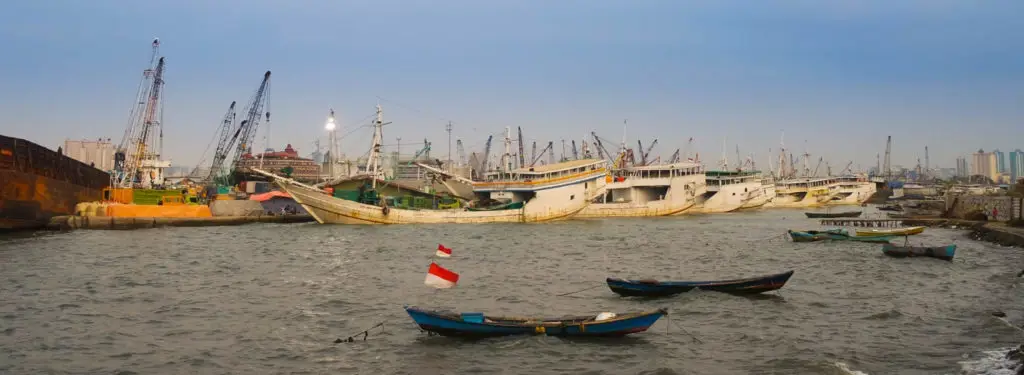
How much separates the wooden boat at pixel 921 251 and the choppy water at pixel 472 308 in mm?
884

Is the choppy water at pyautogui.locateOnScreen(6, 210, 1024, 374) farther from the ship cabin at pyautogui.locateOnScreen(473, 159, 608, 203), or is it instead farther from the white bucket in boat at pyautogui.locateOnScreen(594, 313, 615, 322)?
the ship cabin at pyautogui.locateOnScreen(473, 159, 608, 203)

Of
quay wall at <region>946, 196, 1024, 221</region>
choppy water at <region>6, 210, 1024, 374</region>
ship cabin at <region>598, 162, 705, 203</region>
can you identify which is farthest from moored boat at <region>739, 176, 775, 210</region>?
choppy water at <region>6, 210, 1024, 374</region>

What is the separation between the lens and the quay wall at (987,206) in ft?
154

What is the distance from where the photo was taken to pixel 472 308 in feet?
72.8

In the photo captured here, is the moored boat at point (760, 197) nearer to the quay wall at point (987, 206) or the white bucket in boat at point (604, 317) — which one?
the quay wall at point (987, 206)

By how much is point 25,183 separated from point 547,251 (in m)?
38.0

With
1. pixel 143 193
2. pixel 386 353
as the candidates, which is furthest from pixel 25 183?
pixel 386 353

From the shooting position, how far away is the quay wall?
47000 millimetres

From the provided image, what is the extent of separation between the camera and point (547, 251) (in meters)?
40.9

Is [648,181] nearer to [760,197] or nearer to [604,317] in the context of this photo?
[760,197]

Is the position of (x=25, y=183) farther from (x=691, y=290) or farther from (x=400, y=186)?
(x=691, y=290)

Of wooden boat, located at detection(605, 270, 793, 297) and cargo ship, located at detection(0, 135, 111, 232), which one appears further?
cargo ship, located at detection(0, 135, 111, 232)

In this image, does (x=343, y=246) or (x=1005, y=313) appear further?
(x=343, y=246)

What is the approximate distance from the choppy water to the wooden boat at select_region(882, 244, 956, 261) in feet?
2.90
